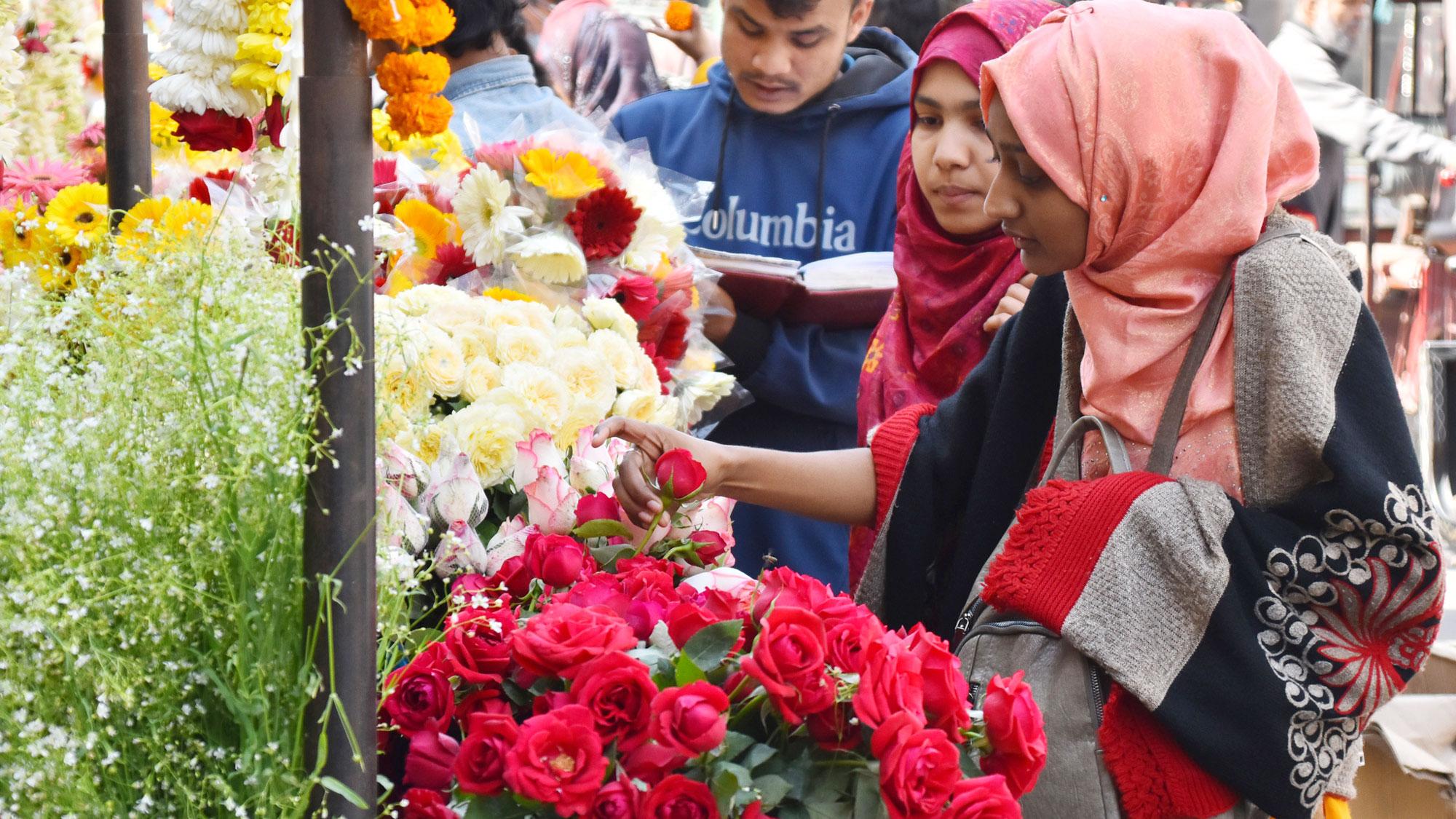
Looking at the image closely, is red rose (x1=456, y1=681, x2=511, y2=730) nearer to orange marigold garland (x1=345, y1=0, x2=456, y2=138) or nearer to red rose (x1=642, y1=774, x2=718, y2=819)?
red rose (x1=642, y1=774, x2=718, y2=819)

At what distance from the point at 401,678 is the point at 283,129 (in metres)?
0.75

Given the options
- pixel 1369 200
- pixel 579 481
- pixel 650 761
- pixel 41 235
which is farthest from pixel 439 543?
pixel 1369 200

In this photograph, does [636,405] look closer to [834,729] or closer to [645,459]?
[645,459]

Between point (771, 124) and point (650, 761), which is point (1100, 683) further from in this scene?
point (771, 124)

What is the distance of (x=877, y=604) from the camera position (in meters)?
1.75

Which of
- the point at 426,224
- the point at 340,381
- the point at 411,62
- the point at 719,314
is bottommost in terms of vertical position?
the point at 719,314

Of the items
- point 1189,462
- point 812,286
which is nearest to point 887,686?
point 1189,462

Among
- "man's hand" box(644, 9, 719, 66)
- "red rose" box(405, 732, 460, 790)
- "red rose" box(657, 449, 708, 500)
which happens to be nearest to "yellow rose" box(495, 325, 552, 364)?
"red rose" box(657, 449, 708, 500)

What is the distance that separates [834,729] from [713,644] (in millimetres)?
102

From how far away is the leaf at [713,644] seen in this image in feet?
3.12

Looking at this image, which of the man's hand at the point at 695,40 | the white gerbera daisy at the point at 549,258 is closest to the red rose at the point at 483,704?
the white gerbera daisy at the point at 549,258

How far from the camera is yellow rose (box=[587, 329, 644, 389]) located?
1622mm

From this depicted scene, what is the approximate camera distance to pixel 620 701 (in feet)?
2.91

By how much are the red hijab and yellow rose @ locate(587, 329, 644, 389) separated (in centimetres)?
51
